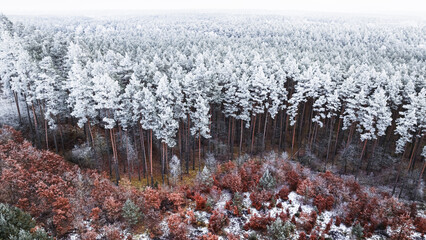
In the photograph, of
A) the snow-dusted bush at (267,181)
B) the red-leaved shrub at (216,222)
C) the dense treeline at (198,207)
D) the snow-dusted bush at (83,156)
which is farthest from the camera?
the snow-dusted bush at (83,156)

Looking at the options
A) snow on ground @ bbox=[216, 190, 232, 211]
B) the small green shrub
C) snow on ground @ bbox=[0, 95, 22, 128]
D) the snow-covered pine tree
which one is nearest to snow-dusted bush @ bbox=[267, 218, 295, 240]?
snow on ground @ bbox=[216, 190, 232, 211]

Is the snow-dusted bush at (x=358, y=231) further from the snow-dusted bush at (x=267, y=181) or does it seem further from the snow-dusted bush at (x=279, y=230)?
the snow-dusted bush at (x=267, y=181)

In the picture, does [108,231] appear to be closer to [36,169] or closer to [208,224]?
[208,224]

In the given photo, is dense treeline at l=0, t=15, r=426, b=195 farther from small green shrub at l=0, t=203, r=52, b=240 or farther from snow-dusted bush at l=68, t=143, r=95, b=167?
small green shrub at l=0, t=203, r=52, b=240

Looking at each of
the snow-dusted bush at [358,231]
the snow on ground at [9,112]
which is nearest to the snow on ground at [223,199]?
the snow-dusted bush at [358,231]

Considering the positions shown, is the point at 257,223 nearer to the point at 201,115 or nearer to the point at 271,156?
the point at 201,115
